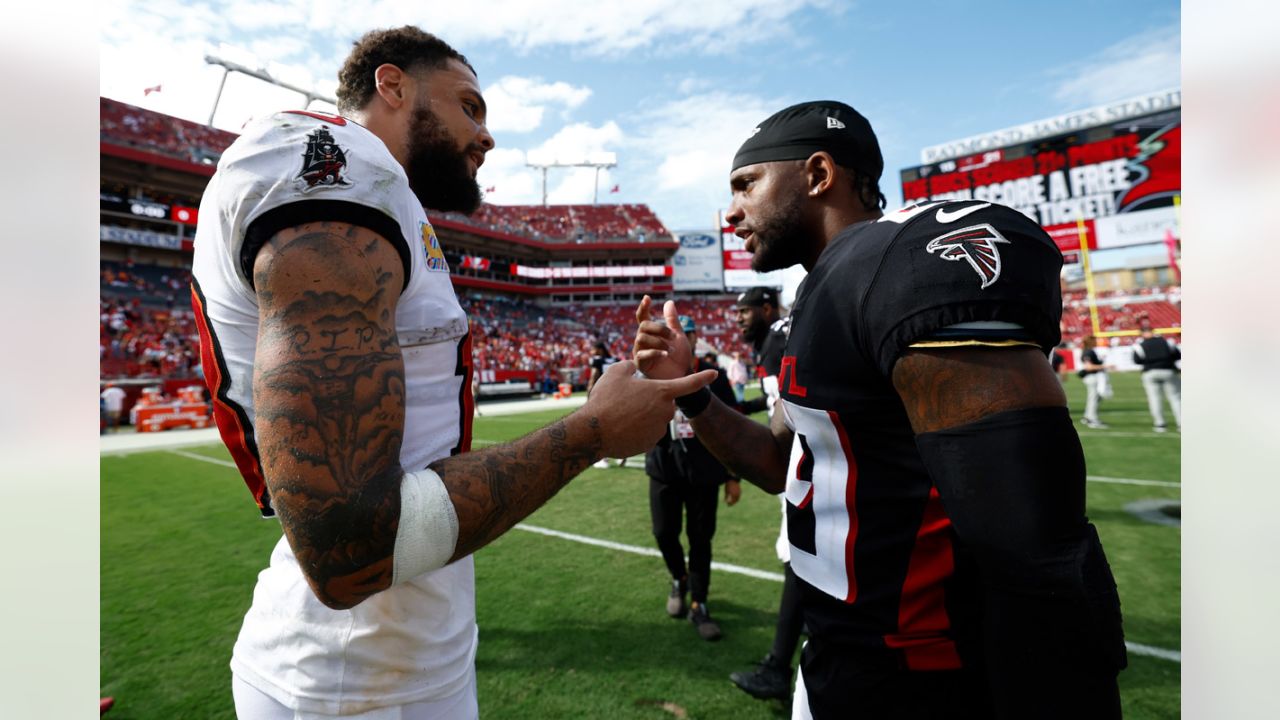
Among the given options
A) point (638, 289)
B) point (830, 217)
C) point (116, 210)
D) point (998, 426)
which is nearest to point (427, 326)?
point (998, 426)

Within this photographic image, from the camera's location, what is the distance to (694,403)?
2.33 m

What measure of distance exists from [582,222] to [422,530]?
64190mm

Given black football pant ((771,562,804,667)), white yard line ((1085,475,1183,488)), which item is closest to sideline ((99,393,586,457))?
white yard line ((1085,475,1183,488))

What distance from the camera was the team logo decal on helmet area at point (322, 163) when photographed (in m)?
1.13

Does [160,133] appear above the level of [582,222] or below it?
below

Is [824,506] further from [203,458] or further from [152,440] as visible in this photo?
[152,440]

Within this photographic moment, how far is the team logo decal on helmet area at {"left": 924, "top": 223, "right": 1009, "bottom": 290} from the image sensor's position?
1.15 metres

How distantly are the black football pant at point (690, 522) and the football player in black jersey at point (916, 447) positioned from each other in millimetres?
2282

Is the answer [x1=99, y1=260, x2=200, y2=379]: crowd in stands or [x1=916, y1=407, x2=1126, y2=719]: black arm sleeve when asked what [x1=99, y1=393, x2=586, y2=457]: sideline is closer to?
[x1=99, y1=260, x2=200, y2=379]: crowd in stands

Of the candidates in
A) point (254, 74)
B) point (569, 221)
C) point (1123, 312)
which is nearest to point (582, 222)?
point (569, 221)

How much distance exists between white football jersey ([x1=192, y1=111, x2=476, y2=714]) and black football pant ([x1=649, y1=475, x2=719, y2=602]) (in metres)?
3.04

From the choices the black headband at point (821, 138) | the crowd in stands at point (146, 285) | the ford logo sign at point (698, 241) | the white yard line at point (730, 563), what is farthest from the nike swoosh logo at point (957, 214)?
the ford logo sign at point (698, 241)

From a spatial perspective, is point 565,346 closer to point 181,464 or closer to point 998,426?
point 181,464

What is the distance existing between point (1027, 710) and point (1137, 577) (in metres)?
4.94
